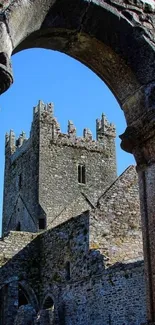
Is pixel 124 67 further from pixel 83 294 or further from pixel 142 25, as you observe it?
pixel 83 294

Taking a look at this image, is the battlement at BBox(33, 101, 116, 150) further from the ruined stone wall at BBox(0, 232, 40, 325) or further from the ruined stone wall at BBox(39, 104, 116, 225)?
the ruined stone wall at BBox(0, 232, 40, 325)

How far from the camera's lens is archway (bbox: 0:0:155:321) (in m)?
5.41

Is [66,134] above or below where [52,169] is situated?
above

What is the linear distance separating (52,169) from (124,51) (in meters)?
33.9

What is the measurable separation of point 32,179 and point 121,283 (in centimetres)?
2527

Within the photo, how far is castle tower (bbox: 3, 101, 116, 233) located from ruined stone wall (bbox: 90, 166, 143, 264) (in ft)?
58.8

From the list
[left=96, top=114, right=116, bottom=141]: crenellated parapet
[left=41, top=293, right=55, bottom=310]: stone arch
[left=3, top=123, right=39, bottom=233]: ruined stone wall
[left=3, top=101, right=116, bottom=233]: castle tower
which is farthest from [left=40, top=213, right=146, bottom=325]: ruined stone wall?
[left=96, top=114, right=116, bottom=141]: crenellated parapet

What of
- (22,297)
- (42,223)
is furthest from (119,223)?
(42,223)

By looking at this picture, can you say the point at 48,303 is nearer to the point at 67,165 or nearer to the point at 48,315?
the point at 48,315

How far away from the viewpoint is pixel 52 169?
1556 inches

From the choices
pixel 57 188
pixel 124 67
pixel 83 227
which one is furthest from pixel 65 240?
pixel 57 188

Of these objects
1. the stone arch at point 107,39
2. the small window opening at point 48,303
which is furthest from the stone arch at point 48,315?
the stone arch at point 107,39

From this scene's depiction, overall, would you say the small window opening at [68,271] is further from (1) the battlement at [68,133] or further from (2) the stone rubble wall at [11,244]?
(1) the battlement at [68,133]

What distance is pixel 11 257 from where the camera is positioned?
20875 mm
